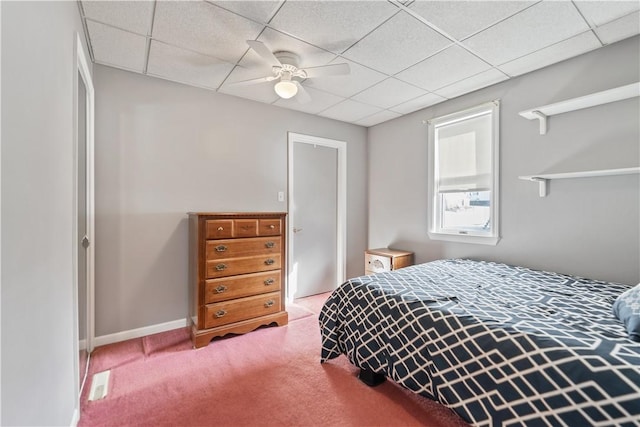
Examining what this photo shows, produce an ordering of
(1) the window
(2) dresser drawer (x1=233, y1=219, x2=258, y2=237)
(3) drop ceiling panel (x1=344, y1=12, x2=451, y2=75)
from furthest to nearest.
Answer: (1) the window
(2) dresser drawer (x1=233, y1=219, x2=258, y2=237)
(3) drop ceiling panel (x1=344, y1=12, x2=451, y2=75)

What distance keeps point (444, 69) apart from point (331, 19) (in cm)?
124

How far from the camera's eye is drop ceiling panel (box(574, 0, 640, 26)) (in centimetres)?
172

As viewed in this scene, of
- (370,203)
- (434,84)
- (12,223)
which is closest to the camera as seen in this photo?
(12,223)

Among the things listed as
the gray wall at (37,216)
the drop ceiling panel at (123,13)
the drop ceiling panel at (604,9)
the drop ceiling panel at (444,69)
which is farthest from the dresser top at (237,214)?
the drop ceiling panel at (604,9)

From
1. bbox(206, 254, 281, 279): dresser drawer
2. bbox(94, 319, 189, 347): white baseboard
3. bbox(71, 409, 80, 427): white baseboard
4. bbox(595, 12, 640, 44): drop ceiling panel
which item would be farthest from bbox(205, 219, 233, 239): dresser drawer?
bbox(595, 12, 640, 44): drop ceiling panel

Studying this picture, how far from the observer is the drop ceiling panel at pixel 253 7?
172 centimetres

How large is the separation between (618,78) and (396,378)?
2732mm

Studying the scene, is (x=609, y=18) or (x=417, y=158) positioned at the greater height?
(x=609, y=18)

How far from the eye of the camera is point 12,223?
0.87m

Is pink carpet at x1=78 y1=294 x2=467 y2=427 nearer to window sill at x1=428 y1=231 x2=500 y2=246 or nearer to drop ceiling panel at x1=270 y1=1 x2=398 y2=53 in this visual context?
window sill at x1=428 y1=231 x2=500 y2=246

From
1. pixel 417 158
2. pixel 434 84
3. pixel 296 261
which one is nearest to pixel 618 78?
pixel 434 84

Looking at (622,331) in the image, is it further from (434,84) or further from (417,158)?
(417,158)

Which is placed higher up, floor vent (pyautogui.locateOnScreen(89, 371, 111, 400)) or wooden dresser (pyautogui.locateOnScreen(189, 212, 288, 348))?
wooden dresser (pyautogui.locateOnScreen(189, 212, 288, 348))

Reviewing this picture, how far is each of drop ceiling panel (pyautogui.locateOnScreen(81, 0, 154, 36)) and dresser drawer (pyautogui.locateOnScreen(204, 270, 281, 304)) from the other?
2018 millimetres
